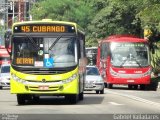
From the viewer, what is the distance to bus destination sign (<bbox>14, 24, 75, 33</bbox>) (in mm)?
25953

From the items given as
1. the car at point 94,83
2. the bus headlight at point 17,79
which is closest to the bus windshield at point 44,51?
the bus headlight at point 17,79

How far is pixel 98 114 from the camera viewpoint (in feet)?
69.6

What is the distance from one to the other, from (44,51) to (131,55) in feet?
71.4

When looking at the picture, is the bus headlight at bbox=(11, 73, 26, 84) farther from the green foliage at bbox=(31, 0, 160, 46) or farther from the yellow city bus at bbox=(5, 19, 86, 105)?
the green foliage at bbox=(31, 0, 160, 46)

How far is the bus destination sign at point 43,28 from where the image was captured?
25953mm

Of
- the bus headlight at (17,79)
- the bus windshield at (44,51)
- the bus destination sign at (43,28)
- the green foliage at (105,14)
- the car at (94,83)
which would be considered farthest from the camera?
the car at (94,83)

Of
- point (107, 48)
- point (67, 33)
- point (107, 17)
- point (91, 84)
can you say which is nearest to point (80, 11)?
point (107, 17)

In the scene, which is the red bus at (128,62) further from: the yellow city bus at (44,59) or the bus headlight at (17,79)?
the bus headlight at (17,79)

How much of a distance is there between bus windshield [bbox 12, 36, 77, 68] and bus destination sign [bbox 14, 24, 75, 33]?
0.26 meters

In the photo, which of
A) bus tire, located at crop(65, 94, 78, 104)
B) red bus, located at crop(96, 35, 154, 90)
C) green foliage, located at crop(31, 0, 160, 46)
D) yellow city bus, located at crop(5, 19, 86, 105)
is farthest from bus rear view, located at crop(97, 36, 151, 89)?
yellow city bus, located at crop(5, 19, 86, 105)

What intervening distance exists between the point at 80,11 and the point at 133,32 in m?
32.0

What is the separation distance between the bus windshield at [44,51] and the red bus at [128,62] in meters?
21.1

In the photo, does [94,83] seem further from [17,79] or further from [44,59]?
[17,79]

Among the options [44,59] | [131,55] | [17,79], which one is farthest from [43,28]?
[131,55]
